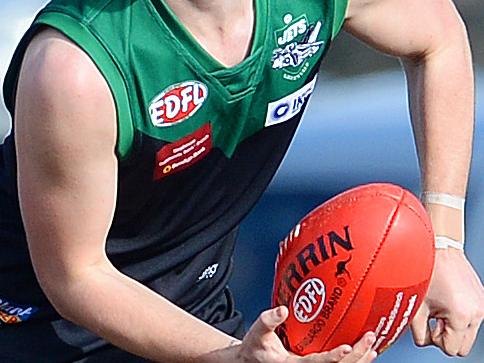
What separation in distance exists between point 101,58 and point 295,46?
326 millimetres

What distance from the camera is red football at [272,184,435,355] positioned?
60.3 inches

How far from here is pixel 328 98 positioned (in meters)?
3.42

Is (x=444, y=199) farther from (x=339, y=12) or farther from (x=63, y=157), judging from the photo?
(x=63, y=157)

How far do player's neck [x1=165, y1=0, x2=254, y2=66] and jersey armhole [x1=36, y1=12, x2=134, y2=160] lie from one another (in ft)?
0.36

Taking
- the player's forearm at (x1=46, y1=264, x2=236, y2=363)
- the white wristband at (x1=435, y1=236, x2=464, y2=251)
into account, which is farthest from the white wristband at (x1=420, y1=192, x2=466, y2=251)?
the player's forearm at (x1=46, y1=264, x2=236, y2=363)

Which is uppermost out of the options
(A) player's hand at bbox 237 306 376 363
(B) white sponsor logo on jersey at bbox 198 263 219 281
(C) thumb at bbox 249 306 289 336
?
(C) thumb at bbox 249 306 289 336

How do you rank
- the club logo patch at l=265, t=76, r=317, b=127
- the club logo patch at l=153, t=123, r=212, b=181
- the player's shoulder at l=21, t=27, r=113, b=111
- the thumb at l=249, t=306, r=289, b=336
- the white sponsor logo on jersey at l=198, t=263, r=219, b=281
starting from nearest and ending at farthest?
1. the thumb at l=249, t=306, r=289, b=336
2. the player's shoulder at l=21, t=27, r=113, b=111
3. the club logo patch at l=153, t=123, r=212, b=181
4. the club logo patch at l=265, t=76, r=317, b=127
5. the white sponsor logo on jersey at l=198, t=263, r=219, b=281

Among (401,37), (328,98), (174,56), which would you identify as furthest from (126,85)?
(328,98)

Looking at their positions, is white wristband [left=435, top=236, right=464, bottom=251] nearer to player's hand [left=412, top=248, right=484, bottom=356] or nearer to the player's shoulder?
player's hand [left=412, top=248, right=484, bottom=356]

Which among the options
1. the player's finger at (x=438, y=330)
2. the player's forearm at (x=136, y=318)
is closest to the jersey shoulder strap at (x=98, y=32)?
the player's forearm at (x=136, y=318)

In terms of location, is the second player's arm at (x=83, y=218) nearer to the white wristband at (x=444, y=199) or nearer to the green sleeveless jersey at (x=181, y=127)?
the green sleeveless jersey at (x=181, y=127)

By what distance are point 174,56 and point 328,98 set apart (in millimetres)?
1862

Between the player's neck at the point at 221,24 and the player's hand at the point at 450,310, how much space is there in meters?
0.44

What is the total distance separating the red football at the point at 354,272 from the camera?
1532mm
